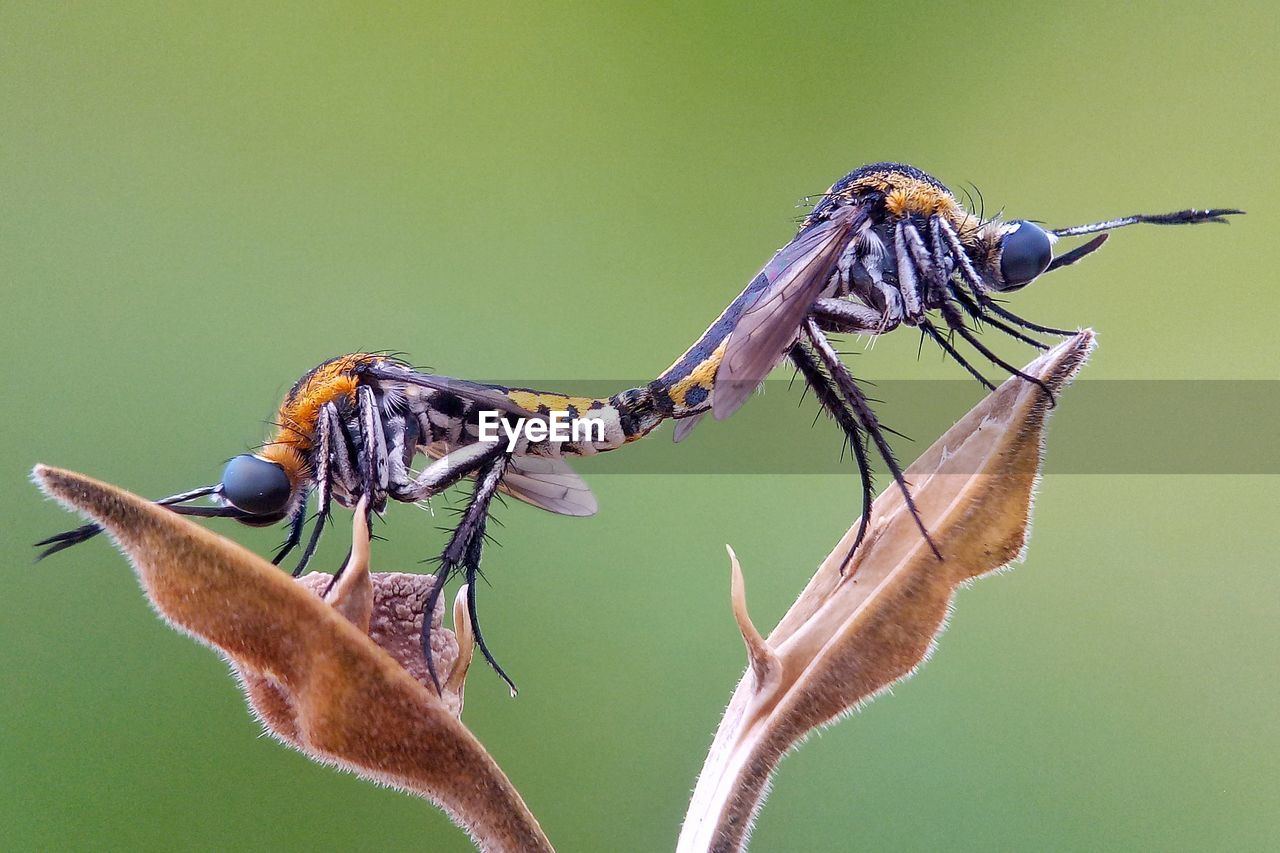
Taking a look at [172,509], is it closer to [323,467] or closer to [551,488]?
[323,467]

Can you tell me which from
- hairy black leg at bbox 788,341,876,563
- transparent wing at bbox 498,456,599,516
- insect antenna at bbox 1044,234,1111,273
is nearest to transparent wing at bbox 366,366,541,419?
transparent wing at bbox 498,456,599,516

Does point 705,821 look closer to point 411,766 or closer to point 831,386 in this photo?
point 411,766

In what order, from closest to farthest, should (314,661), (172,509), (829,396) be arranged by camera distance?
(314,661) → (172,509) → (829,396)

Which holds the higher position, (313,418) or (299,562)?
(313,418)

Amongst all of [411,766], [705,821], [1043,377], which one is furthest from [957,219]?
[411,766]

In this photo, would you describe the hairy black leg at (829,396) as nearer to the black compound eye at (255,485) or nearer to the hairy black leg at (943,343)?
the hairy black leg at (943,343)

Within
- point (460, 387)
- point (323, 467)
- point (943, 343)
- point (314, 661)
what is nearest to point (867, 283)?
point (943, 343)

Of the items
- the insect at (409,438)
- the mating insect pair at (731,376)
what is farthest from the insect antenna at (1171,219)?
the insect at (409,438)
